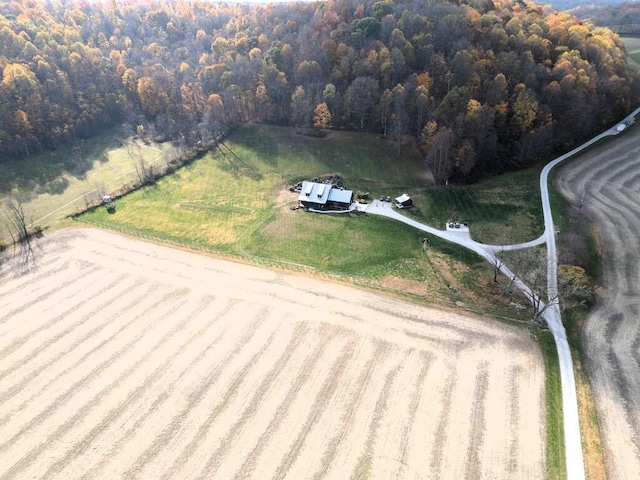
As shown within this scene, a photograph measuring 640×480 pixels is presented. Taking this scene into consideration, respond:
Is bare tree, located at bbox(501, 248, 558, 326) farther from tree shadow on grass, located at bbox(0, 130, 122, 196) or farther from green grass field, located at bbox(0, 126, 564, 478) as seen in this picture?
tree shadow on grass, located at bbox(0, 130, 122, 196)

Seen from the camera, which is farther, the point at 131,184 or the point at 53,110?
the point at 53,110

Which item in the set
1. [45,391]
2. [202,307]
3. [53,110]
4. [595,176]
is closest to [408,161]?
[595,176]

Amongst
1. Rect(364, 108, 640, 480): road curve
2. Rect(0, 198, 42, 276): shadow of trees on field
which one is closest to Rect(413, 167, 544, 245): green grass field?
Rect(364, 108, 640, 480): road curve

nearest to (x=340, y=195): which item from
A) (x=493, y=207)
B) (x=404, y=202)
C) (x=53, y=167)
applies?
(x=404, y=202)

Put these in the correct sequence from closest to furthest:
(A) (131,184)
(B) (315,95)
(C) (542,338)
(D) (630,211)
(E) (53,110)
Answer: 1. (C) (542,338)
2. (D) (630,211)
3. (A) (131,184)
4. (B) (315,95)
5. (E) (53,110)

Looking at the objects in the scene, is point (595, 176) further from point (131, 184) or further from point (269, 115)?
point (131, 184)

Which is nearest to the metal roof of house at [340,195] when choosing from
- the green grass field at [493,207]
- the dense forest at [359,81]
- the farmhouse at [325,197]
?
the farmhouse at [325,197]

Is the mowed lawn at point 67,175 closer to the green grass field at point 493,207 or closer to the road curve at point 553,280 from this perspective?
the road curve at point 553,280
